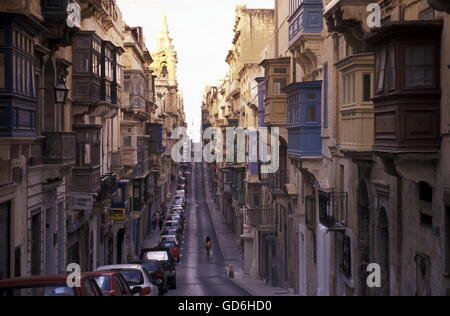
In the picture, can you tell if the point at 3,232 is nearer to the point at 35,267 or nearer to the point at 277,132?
the point at 35,267

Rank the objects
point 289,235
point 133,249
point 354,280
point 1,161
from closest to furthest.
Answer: point 1,161 → point 354,280 → point 289,235 → point 133,249

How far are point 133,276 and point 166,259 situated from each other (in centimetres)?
1438

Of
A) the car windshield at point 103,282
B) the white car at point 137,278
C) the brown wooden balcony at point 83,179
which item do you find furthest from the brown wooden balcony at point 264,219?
the car windshield at point 103,282

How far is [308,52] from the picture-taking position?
25.9m

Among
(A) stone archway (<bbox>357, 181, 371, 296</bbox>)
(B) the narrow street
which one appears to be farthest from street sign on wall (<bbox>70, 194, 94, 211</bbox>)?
(A) stone archway (<bbox>357, 181, 371, 296</bbox>)

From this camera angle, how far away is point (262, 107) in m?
40.5

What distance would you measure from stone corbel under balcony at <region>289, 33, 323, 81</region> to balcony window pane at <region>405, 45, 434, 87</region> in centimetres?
1166

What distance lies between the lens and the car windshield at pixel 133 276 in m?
18.0

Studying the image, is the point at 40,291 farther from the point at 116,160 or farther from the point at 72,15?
the point at 116,160

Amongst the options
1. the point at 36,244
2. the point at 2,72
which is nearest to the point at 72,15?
the point at 36,244

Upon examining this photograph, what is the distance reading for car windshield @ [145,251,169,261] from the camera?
32.9m

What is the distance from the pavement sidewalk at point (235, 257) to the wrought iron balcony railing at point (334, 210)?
713 centimetres
